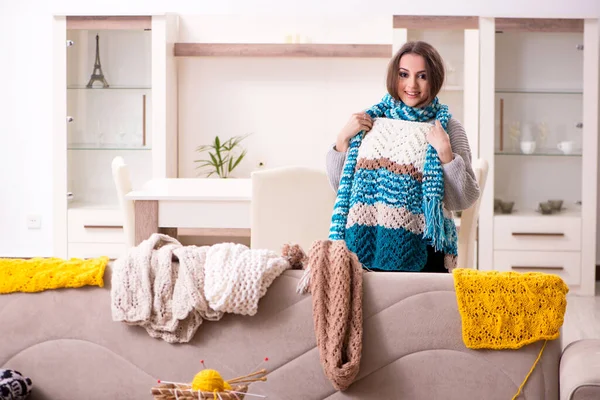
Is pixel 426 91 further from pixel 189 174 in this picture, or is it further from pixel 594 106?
pixel 189 174

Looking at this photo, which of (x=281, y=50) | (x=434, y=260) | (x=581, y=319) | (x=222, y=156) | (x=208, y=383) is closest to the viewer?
(x=208, y=383)

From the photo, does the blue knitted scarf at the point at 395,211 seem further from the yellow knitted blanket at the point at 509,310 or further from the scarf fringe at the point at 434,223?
the yellow knitted blanket at the point at 509,310

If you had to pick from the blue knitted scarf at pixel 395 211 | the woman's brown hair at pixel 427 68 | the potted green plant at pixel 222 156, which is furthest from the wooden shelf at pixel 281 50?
the blue knitted scarf at pixel 395 211

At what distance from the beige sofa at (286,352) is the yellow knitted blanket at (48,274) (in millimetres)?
29

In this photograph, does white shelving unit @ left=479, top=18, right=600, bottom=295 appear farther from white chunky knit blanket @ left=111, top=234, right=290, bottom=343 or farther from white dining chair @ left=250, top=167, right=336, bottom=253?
white chunky knit blanket @ left=111, top=234, right=290, bottom=343

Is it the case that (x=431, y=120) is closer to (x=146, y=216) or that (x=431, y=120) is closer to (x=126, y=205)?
(x=146, y=216)

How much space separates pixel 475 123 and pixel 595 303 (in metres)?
1.22

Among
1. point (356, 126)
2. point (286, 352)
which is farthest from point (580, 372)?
point (356, 126)

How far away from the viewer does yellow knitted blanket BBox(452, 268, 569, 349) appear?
1.95 meters

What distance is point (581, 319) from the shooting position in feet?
14.7

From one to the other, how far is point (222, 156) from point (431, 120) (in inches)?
128

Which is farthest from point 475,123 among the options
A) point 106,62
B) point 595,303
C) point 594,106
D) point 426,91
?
point 426,91

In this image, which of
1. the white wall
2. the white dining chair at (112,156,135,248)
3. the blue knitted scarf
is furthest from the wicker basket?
the white wall

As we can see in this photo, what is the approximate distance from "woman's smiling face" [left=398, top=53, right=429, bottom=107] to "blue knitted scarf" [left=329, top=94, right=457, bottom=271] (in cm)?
8
